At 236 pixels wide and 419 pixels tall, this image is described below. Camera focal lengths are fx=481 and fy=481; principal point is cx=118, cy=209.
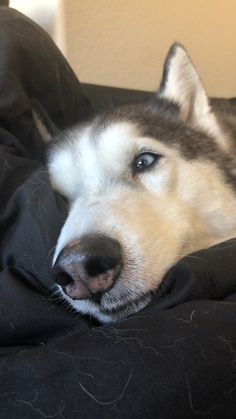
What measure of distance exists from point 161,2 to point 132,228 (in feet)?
5.28

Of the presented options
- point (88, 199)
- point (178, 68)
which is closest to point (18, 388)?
point (88, 199)

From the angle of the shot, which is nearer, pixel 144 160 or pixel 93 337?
pixel 93 337

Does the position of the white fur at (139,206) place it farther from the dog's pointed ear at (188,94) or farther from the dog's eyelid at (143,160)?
the dog's pointed ear at (188,94)

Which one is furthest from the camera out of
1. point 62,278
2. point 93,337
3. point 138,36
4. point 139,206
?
point 138,36

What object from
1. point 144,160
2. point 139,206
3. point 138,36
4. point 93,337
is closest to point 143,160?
point 144,160

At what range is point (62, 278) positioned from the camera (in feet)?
2.68

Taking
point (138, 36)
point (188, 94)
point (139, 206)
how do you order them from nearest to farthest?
point (139, 206) < point (188, 94) < point (138, 36)

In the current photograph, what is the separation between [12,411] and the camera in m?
0.61

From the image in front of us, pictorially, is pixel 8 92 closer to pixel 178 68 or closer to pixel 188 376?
pixel 178 68

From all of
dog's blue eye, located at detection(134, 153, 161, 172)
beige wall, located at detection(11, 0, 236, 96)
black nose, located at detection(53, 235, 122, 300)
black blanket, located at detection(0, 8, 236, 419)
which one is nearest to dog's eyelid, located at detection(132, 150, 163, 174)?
dog's blue eye, located at detection(134, 153, 161, 172)

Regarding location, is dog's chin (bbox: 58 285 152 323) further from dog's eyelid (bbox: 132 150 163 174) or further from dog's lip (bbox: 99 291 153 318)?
dog's eyelid (bbox: 132 150 163 174)

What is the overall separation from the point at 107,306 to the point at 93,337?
0.15 metres

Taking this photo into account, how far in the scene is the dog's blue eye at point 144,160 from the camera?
3.66 ft

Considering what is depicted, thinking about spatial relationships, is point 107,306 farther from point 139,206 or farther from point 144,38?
point 144,38
